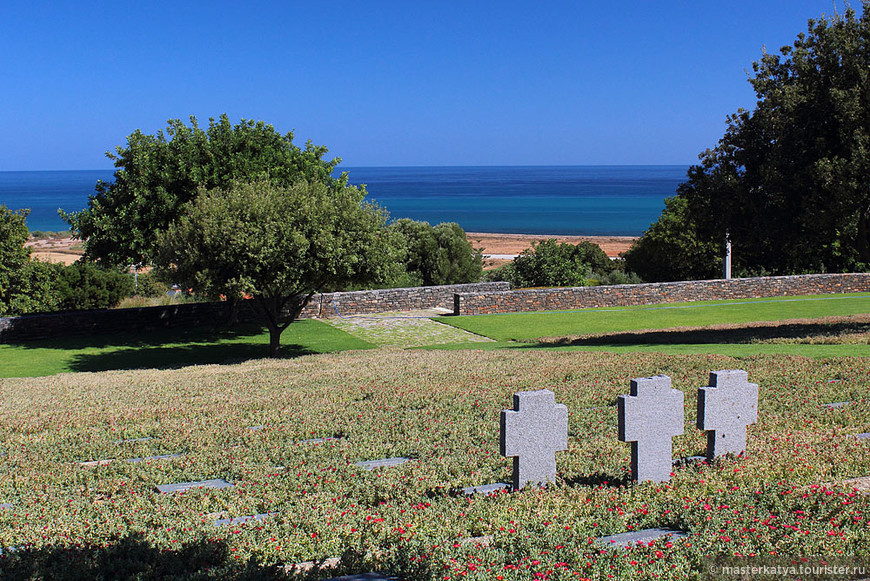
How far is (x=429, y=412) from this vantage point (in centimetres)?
970

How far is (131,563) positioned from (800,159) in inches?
688

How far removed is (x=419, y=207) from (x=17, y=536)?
566 ft

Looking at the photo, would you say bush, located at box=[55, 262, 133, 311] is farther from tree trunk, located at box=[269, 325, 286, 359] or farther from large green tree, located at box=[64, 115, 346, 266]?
tree trunk, located at box=[269, 325, 286, 359]

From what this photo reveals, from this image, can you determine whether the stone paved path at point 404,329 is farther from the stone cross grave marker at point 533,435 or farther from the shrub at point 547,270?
the stone cross grave marker at point 533,435

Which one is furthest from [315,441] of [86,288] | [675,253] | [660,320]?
[675,253]

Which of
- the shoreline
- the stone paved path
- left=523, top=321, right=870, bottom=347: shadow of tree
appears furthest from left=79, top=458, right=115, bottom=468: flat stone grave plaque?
the shoreline

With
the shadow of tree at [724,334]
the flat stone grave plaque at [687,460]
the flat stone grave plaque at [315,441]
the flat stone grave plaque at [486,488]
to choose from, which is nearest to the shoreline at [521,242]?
the shadow of tree at [724,334]

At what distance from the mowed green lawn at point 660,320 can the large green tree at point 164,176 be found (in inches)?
307

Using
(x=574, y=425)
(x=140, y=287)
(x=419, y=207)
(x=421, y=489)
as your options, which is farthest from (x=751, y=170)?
(x=419, y=207)

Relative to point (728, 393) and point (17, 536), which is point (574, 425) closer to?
point (728, 393)

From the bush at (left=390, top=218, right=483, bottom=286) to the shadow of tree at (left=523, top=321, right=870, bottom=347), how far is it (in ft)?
73.0

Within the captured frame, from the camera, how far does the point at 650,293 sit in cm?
2962

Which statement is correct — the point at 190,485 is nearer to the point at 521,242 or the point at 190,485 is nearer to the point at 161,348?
the point at 161,348

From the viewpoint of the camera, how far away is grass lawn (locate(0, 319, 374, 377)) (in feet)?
65.1
